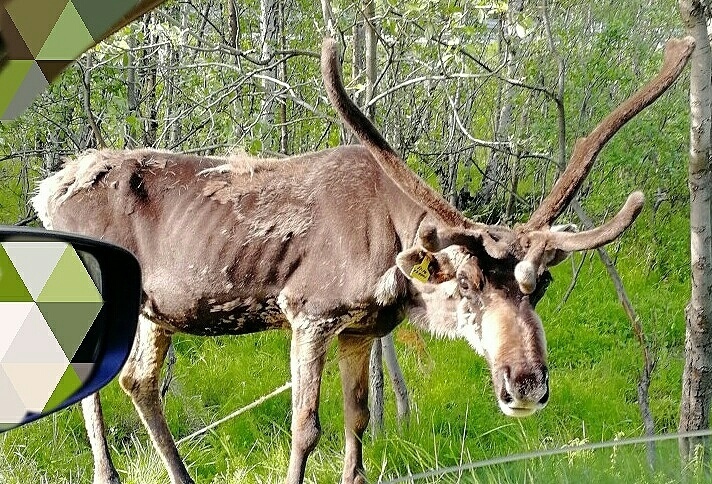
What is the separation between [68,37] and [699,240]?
12.1 feet

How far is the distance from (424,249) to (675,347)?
17.8 ft

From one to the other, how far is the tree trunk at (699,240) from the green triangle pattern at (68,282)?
10.7ft

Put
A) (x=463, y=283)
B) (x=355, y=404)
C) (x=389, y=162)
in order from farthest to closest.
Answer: (x=355, y=404), (x=389, y=162), (x=463, y=283)

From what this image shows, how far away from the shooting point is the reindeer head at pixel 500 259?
2.96 m

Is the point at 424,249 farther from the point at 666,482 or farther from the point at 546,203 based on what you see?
the point at 666,482

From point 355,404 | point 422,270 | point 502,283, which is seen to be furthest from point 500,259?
point 355,404

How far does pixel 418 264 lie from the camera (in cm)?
318

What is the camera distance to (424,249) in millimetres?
3156

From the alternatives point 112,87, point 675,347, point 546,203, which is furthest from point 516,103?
point 546,203
